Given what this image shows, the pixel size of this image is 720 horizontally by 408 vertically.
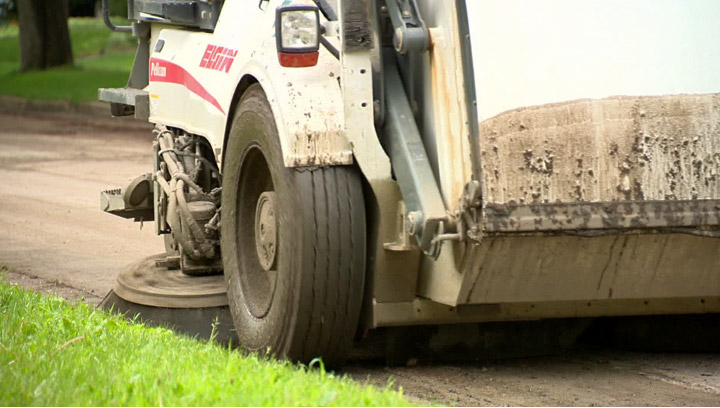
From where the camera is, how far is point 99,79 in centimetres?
2402

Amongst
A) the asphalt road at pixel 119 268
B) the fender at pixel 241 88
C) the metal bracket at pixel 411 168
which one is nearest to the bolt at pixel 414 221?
the metal bracket at pixel 411 168

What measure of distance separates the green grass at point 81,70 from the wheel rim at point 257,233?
16.5m

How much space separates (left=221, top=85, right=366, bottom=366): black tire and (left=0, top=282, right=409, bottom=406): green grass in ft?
0.44

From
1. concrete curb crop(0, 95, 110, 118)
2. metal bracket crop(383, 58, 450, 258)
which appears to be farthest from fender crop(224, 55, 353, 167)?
concrete curb crop(0, 95, 110, 118)

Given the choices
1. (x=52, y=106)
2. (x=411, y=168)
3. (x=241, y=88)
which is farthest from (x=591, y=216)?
(x=52, y=106)

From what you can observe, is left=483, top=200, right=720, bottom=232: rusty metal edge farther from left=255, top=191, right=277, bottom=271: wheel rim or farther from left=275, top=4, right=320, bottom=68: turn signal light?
left=255, top=191, right=277, bottom=271: wheel rim

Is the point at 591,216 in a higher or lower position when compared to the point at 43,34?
lower

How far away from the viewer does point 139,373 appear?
4.49 meters

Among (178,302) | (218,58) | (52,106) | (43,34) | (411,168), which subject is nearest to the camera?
(411,168)

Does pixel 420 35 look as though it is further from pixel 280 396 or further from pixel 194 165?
pixel 194 165

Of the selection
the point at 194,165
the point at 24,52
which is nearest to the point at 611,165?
the point at 194,165

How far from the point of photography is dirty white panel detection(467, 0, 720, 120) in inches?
172

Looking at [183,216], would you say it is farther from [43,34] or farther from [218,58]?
[43,34]

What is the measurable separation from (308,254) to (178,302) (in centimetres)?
137
